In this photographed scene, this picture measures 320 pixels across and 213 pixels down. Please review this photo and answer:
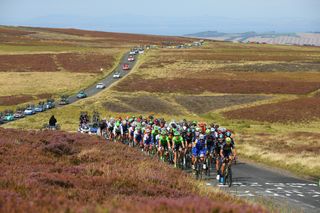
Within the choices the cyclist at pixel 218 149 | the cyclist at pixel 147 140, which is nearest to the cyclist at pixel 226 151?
the cyclist at pixel 218 149

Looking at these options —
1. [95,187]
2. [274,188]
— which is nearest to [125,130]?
[274,188]

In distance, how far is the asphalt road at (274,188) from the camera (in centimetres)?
1684

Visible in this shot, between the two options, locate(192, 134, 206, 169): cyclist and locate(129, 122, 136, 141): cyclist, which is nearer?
locate(192, 134, 206, 169): cyclist

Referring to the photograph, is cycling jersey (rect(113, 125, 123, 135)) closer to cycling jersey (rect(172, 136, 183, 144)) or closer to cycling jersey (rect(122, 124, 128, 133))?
cycling jersey (rect(122, 124, 128, 133))

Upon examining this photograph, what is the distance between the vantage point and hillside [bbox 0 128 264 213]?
778 centimetres

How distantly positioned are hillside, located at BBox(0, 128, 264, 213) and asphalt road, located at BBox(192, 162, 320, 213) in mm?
4126

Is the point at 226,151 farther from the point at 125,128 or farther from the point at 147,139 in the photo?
the point at 125,128

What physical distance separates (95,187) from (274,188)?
37.5 feet

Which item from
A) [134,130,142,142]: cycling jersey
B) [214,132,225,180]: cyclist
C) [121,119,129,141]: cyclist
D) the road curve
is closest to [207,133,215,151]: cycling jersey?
[214,132,225,180]: cyclist

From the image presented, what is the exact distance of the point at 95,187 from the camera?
10.8 m

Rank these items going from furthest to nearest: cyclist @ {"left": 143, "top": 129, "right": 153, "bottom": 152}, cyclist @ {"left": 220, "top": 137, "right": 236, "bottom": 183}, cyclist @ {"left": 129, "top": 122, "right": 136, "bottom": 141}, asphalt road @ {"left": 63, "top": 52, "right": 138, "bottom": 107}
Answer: asphalt road @ {"left": 63, "top": 52, "right": 138, "bottom": 107} < cyclist @ {"left": 129, "top": 122, "right": 136, "bottom": 141} < cyclist @ {"left": 143, "top": 129, "right": 153, "bottom": 152} < cyclist @ {"left": 220, "top": 137, "right": 236, "bottom": 183}

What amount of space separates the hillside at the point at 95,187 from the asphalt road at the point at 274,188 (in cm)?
413

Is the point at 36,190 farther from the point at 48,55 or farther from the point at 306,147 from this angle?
the point at 48,55

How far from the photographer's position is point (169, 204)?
311 inches
